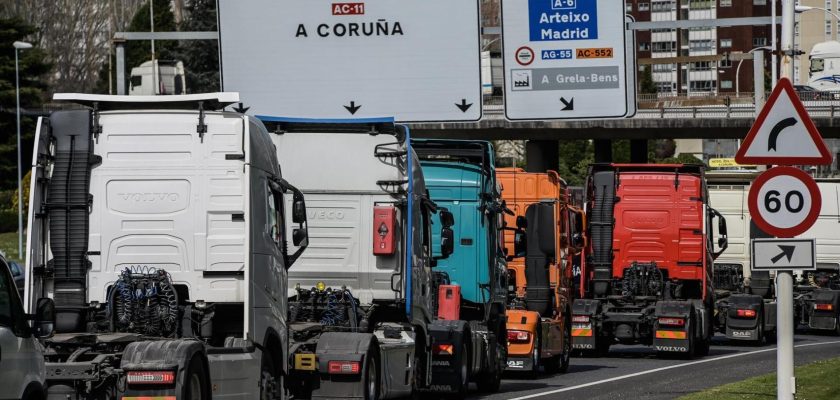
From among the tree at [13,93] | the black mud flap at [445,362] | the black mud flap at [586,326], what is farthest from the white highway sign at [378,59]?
the tree at [13,93]

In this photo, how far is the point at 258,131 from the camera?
1378cm

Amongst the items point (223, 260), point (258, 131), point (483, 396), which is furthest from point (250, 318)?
point (483, 396)

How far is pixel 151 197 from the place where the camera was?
44.1ft

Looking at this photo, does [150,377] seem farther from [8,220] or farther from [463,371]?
[8,220]

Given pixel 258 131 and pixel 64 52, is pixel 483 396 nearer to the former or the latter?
pixel 258 131

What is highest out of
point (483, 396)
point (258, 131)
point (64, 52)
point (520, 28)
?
point (64, 52)

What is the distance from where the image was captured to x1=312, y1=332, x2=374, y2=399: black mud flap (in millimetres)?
15086

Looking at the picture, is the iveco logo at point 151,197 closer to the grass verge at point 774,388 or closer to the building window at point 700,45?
the grass verge at point 774,388

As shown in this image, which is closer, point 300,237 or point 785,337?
point 785,337

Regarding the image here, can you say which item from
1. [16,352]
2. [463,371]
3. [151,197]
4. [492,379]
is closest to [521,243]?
[492,379]

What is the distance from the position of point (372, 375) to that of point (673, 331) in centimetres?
1310

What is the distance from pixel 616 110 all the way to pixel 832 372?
460 centimetres

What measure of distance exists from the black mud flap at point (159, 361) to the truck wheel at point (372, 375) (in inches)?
136

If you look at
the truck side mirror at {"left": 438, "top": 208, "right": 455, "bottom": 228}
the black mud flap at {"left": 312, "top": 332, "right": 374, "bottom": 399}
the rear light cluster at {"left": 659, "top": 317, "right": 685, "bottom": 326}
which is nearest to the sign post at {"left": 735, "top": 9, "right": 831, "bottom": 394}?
the black mud flap at {"left": 312, "top": 332, "right": 374, "bottom": 399}
